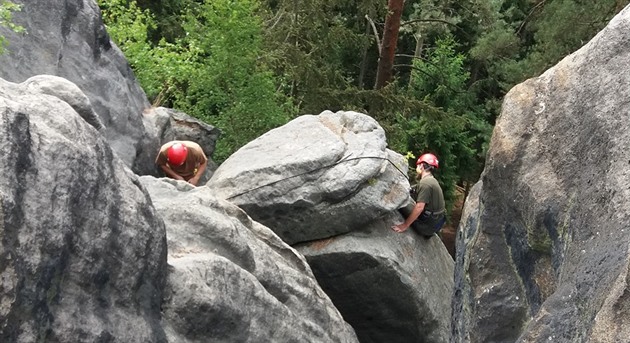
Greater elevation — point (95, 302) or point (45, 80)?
point (45, 80)

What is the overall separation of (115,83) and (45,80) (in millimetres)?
5335

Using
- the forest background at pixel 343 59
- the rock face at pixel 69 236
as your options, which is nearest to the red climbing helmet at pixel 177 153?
the forest background at pixel 343 59

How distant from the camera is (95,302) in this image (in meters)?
6.28

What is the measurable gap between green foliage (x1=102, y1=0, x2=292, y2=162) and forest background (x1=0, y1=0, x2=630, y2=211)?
0.06 ft

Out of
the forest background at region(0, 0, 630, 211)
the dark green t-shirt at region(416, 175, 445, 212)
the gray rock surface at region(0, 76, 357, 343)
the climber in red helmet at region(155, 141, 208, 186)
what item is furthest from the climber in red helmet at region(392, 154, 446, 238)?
the gray rock surface at region(0, 76, 357, 343)

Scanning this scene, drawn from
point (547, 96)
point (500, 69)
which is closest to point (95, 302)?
point (547, 96)

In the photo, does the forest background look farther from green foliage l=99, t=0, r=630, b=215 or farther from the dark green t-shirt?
the dark green t-shirt

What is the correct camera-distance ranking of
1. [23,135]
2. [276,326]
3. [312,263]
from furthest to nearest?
1. [312,263]
2. [276,326]
3. [23,135]

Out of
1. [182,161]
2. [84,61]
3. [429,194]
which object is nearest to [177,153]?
[182,161]

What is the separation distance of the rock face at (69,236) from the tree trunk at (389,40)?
1401cm

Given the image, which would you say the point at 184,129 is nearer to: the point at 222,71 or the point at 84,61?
the point at 222,71

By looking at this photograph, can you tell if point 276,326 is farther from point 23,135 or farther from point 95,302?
point 23,135

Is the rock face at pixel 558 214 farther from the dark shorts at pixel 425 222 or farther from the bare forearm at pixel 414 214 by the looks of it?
the dark shorts at pixel 425 222

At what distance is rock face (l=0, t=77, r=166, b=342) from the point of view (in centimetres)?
550
